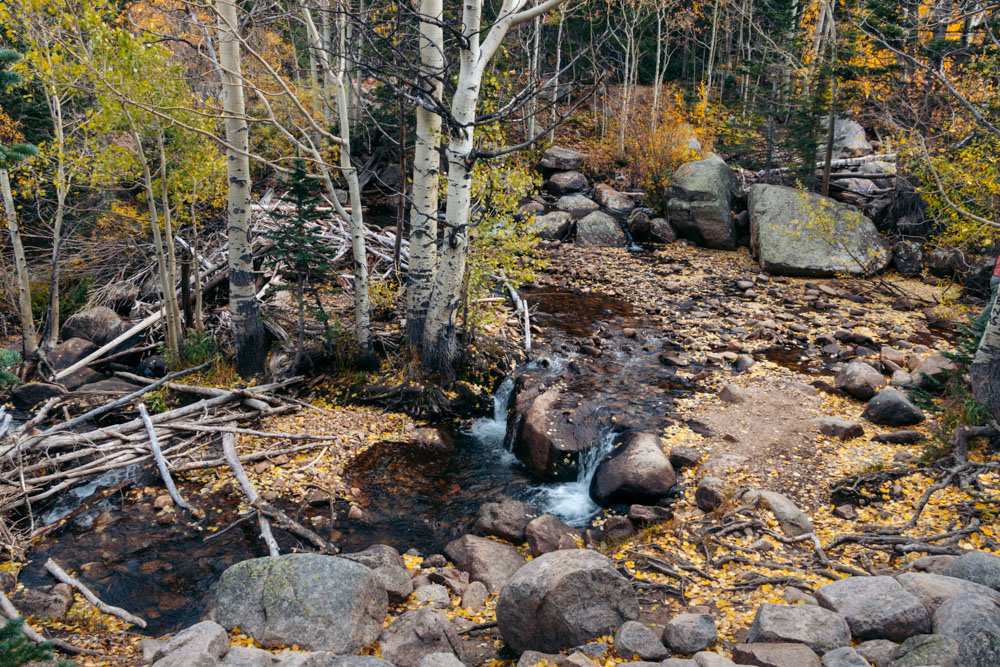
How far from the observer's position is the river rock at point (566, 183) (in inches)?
986

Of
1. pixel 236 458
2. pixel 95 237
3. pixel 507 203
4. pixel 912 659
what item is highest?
pixel 507 203

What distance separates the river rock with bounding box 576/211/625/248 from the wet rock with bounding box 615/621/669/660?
17.4 metres

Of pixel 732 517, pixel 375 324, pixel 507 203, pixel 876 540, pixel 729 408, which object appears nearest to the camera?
pixel 876 540

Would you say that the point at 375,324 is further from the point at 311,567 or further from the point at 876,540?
the point at 876,540

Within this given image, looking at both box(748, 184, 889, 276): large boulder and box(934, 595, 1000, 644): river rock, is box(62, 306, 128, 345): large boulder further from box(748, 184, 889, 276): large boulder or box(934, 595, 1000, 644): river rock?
box(748, 184, 889, 276): large boulder

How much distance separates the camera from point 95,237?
14539 millimetres

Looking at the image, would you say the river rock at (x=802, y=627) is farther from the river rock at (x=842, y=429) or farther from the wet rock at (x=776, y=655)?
the river rock at (x=842, y=429)

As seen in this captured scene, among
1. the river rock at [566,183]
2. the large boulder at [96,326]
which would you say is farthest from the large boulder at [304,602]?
the river rock at [566,183]

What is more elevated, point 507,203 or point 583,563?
point 507,203

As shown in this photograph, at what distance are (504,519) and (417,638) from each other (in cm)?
234

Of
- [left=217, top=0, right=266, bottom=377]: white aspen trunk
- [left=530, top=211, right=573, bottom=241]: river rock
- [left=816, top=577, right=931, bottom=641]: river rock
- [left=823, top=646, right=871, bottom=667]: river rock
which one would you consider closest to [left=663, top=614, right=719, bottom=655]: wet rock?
[left=823, top=646, right=871, bottom=667]: river rock

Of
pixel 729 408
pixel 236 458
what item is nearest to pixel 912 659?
pixel 729 408

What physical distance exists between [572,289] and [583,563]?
11.9 m

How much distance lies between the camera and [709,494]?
7324 mm
